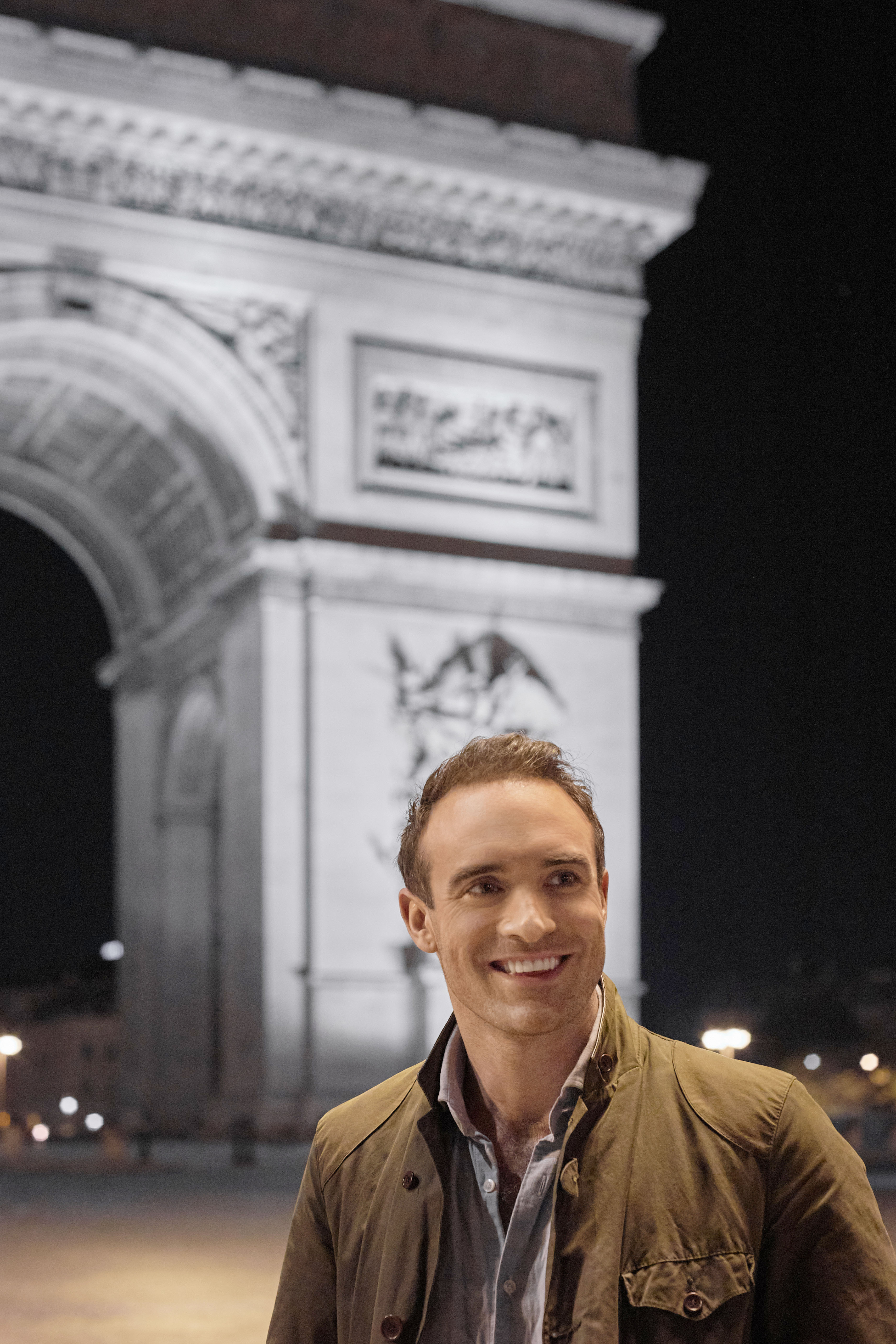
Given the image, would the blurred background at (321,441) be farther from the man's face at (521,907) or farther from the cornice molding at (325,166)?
the man's face at (521,907)

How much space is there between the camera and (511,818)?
85.7 inches

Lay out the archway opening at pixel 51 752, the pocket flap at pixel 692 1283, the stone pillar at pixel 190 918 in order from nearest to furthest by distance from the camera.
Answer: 1. the pocket flap at pixel 692 1283
2. the stone pillar at pixel 190 918
3. the archway opening at pixel 51 752

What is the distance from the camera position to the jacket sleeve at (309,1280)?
7.52ft

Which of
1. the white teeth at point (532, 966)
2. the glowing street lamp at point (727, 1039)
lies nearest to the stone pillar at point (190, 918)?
the glowing street lamp at point (727, 1039)

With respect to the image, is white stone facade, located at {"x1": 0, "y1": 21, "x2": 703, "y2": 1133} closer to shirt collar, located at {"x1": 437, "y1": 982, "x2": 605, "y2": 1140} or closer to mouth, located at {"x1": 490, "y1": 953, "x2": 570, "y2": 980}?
shirt collar, located at {"x1": 437, "y1": 982, "x2": 605, "y2": 1140}

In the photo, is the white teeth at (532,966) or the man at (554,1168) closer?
the man at (554,1168)

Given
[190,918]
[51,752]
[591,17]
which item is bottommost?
[190,918]

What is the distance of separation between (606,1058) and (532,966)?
17 centimetres

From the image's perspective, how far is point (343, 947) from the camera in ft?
64.5

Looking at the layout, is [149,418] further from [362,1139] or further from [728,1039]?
[362,1139]

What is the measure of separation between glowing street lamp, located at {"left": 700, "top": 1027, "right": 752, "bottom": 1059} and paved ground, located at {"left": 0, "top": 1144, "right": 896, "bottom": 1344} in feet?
9.14

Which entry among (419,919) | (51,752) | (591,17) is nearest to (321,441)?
(591,17)

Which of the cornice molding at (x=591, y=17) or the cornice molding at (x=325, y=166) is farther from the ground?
the cornice molding at (x=591, y=17)

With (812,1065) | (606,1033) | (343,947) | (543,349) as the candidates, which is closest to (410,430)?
(543,349)
